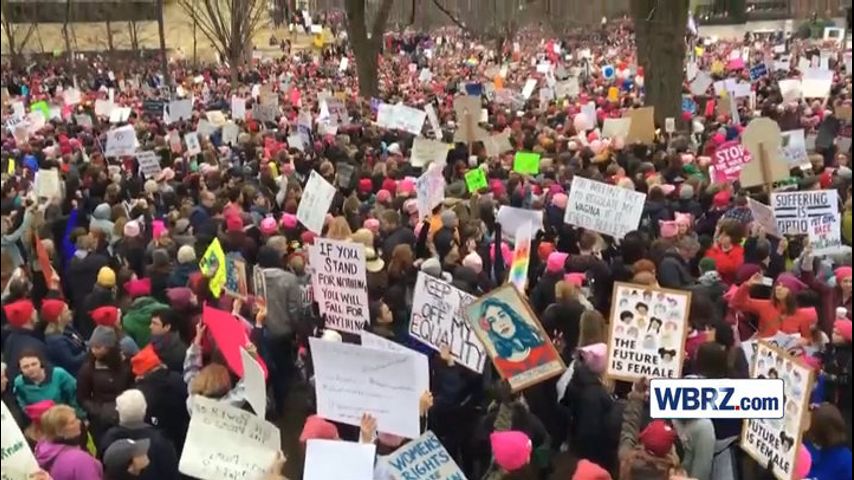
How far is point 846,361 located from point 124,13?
461 centimetres

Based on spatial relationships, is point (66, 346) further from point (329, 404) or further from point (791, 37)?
point (791, 37)

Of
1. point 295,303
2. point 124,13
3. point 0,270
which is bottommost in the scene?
point 295,303

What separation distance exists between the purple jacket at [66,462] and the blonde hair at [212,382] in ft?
2.53

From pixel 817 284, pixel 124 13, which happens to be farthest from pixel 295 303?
pixel 124 13

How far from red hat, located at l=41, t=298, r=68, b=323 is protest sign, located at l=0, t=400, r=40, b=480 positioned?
8.14 feet

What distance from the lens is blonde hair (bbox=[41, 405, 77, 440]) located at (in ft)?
16.7

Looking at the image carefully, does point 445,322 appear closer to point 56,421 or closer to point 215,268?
point 56,421

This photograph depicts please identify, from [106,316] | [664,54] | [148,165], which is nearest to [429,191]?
[106,316]

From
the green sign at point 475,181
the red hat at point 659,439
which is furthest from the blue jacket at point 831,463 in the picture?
the green sign at point 475,181

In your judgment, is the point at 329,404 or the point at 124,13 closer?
the point at 124,13

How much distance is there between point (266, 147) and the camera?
15844 millimetres

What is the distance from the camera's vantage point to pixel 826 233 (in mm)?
8195

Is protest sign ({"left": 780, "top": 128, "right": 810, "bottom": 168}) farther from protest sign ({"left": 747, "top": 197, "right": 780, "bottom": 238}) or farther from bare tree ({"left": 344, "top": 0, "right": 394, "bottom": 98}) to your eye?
bare tree ({"left": 344, "top": 0, "right": 394, "bottom": 98})

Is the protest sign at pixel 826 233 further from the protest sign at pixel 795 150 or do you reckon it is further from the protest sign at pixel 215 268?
the protest sign at pixel 215 268
